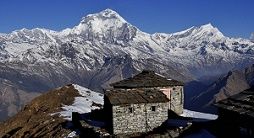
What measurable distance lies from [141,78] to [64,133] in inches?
703

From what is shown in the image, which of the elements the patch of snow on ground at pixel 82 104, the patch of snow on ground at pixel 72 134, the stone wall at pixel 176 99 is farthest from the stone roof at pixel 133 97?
the stone wall at pixel 176 99

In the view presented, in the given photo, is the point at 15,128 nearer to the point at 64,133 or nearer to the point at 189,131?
the point at 64,133

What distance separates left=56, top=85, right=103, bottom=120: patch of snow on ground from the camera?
70.8 meters

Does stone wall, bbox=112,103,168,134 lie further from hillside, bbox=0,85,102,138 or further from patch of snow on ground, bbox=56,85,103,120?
patch of snow on ground, bbox=56,85,103,120

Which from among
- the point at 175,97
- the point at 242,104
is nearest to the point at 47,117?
the point at 175,97

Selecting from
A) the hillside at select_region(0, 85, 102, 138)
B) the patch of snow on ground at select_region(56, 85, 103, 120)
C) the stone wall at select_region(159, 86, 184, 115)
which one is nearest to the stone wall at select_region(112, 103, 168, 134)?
the hillside at select_region(0, 85, 102, 138)

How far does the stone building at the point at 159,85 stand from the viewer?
6812 cm

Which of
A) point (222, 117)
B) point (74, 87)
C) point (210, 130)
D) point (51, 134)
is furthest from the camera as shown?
point (74, 87)

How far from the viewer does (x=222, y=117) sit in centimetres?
4444

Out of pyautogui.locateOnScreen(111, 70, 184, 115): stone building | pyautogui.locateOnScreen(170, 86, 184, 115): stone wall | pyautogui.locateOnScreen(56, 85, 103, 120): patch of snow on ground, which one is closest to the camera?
pyautogui.locateOnScreen(111, 70, 184, 115): stone building

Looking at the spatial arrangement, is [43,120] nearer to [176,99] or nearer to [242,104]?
[176,99]

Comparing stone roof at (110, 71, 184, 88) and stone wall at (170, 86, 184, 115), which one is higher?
stone roof at (110, 71, 184, 88)

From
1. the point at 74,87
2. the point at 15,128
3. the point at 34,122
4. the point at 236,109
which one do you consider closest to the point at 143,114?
the point at 236,109

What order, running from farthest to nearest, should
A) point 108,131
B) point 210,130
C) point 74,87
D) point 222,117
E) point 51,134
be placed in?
point 74,87, point 51,134, point 108,131, point 210,130, point 222,117
